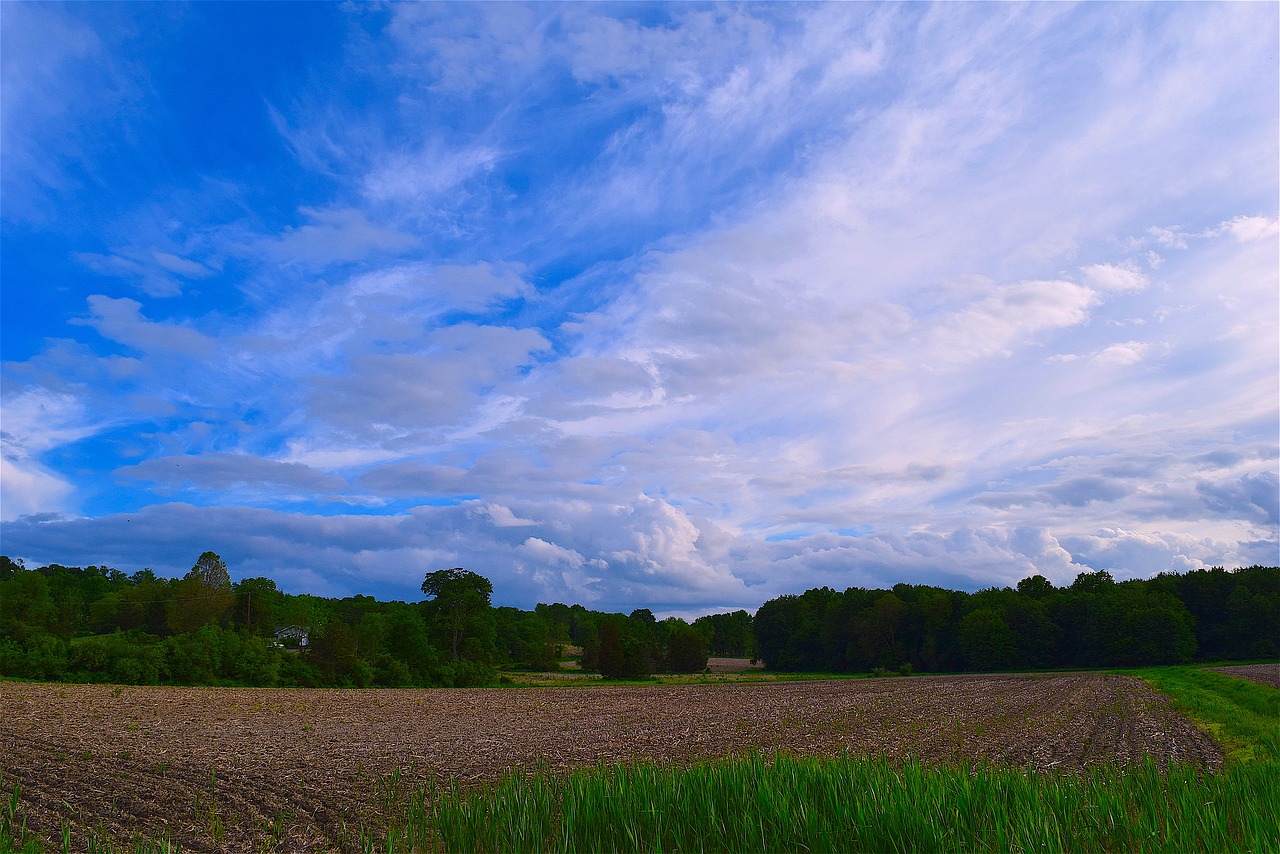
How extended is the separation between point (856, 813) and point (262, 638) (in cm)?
7907

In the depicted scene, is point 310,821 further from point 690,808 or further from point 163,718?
point 163,718

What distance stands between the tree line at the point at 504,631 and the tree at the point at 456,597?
0.16m

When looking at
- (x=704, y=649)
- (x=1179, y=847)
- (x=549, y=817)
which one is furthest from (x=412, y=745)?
(x=704, y=649)

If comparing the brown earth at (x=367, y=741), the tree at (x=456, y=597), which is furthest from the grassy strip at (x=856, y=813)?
the tree at (x=456, y=597)

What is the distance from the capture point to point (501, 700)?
60.1 m

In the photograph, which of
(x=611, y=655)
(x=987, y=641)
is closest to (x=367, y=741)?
(x=611, y=655)

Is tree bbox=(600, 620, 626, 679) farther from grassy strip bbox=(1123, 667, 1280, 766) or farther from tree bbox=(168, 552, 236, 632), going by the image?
grassy strip bbox=(1123, 667, 1280, 766)

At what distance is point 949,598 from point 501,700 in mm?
104198

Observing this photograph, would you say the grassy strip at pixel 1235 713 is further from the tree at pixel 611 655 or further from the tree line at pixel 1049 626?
the tree at pixel 611 655

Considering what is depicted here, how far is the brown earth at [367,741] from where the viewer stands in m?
15.9

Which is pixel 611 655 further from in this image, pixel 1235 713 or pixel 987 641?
pixel 1235 713

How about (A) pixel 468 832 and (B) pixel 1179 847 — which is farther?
(A) pixel 468 832

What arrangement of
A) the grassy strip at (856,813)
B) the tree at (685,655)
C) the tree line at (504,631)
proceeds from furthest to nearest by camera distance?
the tree at (685,655) < the tree line at (504,631) < the grassy strip at (856,813)

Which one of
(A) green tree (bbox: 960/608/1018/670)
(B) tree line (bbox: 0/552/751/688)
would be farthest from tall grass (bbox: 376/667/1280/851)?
(A) green tree (bbox: 960/608/1018/670)
